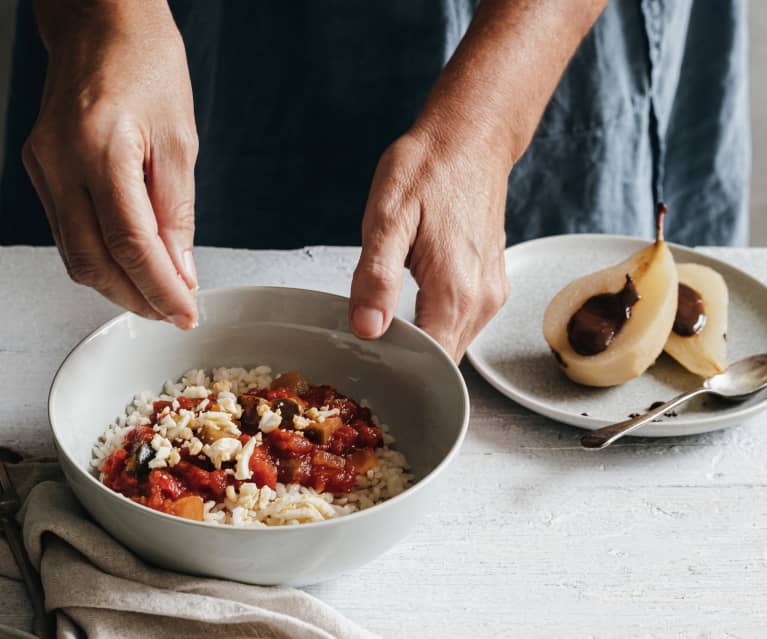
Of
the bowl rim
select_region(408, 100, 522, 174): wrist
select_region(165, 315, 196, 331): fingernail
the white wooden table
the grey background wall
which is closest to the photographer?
the bowl rim

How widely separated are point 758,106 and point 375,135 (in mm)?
2116

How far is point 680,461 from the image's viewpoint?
1104 millimetres

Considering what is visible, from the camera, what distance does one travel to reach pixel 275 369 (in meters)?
1.17

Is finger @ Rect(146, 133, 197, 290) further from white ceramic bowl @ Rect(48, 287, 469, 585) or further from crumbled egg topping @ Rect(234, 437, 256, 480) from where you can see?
crumbled egg topping @ Rect(234, 437, 256, 480)

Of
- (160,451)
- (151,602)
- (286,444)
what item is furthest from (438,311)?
(151,602)

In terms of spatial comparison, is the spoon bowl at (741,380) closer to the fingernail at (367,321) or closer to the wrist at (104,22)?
the fingernail at (367,321)

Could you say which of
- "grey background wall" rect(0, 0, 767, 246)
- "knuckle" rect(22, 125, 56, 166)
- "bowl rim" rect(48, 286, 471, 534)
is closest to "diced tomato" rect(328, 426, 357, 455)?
"bowl rim" rect(48, 286, 471, 534)

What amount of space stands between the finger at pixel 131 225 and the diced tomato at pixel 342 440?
Result: 231 millimetres

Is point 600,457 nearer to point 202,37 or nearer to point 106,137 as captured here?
point 106,137

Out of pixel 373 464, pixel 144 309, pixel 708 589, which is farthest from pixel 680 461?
pixel 144 309

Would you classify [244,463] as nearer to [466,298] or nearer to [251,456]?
[251,456]

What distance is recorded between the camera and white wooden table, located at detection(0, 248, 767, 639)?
89cm

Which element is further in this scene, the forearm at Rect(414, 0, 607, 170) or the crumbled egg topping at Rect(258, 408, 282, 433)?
the forearm at Rect(414, 0, 607, 170)

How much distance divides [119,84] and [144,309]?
26 cm
